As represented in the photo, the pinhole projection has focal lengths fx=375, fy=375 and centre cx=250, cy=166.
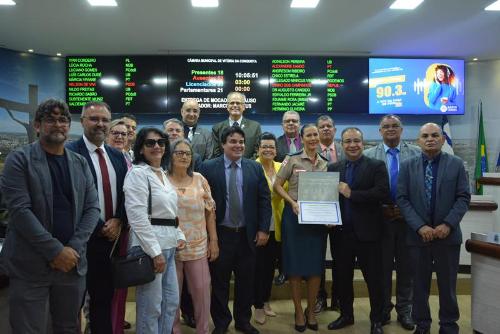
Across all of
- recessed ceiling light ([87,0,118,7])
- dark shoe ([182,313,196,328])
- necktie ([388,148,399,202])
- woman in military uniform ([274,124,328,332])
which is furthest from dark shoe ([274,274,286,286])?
recessed ceiling light ([87,0,118,7])

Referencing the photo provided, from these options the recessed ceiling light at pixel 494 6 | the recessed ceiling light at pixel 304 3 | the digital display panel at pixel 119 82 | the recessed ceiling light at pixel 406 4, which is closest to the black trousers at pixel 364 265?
the recessed ceiling light at pixel 304 3

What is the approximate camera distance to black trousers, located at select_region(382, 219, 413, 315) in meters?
3.17

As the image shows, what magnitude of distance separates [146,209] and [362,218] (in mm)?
1633

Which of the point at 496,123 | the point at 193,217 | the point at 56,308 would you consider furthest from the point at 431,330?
the point at 496,123

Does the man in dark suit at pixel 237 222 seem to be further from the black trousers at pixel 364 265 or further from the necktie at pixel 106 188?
the necktie at pixel 106 188

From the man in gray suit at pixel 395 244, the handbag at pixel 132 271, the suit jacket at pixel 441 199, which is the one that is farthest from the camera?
the man in gray suit at pixel 395 244

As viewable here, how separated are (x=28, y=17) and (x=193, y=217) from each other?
12.6 ft

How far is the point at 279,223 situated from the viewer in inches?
130

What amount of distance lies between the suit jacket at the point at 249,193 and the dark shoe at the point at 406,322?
1389mm

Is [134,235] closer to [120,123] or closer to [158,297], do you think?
[158,297]

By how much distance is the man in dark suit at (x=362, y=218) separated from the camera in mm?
2863

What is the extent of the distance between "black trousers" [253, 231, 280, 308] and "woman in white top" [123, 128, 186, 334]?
100cm

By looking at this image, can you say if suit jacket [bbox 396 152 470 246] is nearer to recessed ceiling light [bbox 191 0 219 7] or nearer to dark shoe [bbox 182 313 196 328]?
dark shoe [bbox 182 313 196 328]

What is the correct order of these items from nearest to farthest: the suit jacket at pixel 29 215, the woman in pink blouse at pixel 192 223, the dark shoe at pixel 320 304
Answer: the suit jacket at pixel 29 215
the woman in pink blouse at pixel 192 223
the dark shoe at pixel 320 304
